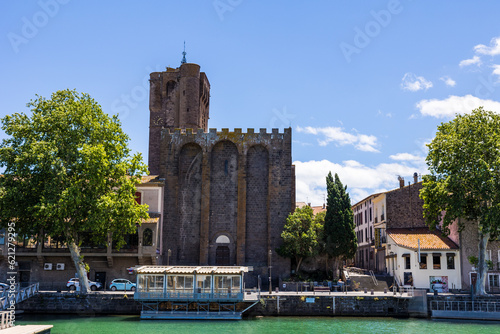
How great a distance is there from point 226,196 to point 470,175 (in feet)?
78.6

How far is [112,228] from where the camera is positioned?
130ft

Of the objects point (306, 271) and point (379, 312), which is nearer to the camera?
point (379, 312)

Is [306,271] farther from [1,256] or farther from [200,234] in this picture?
[1,256]

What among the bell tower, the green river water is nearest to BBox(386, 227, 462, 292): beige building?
the green river water

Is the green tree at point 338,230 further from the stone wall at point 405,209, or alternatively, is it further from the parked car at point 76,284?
the parked car at point 76,284

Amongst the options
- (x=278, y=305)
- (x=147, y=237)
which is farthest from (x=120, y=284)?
(x=278, y=305)

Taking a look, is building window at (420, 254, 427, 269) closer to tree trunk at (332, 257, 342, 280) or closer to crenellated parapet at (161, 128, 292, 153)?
tree trunk at (332, 257, 342, 280)

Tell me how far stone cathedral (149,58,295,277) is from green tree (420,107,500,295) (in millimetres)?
15827

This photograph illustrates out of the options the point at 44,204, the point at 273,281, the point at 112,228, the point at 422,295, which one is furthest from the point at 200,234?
the point at 422,295

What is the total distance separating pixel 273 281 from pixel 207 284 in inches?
569

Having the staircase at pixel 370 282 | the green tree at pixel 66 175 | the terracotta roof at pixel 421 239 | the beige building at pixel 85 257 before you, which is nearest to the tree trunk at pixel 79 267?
the green tree at pixel 66 175

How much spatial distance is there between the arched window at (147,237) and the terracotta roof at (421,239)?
23386 mm

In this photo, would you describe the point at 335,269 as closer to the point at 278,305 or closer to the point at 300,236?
the point at 300,236

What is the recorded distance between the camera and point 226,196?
5278cm
